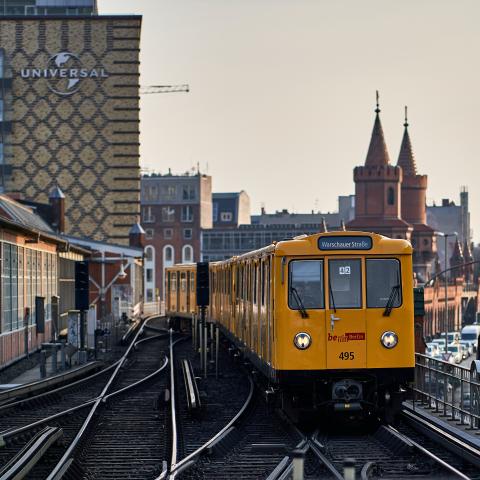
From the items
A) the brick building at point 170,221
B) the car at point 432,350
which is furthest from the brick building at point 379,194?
the car at point 432,350

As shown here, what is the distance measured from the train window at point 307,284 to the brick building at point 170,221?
131m

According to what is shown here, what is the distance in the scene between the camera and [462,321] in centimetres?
15450

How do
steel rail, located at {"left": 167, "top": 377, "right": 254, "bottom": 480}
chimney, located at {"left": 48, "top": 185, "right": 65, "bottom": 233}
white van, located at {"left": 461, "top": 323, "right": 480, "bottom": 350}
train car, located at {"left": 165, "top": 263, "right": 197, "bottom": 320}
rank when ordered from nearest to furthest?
steel rail, located at {"left": 167, "top": 377, "right": 254, "bottom": 480} → train car, located at {"left": 165, "top": 263, "right": 197, "bottom": 320} → chimney, located at {"left": 48, "top": 185, "right": 65, "bottom": 233} → white van, located at {"left": 461, "top": 323, "right": 480, "bottom": 350}

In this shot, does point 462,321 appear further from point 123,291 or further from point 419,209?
point 123,291

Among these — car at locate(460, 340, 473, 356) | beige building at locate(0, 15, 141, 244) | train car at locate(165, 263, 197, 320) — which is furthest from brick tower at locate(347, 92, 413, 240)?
train car at locate(165, 263, 197, 320)

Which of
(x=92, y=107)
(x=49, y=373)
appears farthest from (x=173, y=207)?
(x=49, y=373)

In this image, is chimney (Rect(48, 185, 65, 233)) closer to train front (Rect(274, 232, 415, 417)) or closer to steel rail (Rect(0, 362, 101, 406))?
steel rail (Rect(0, 362, 101, 406))

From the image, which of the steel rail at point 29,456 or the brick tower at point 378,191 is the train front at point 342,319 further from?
the brick tower at point 378,191

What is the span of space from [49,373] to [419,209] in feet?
388

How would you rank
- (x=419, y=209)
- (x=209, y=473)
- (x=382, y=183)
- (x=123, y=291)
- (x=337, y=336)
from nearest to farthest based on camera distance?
(x=209, y=473)
(x=337, y=336)
(x=123, y=291)
(x=382, y=183)
(x=419, y=209)

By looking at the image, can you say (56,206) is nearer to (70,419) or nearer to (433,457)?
(70,419)

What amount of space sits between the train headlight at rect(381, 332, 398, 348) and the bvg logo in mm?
322

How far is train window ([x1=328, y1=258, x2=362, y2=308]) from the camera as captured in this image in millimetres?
17828

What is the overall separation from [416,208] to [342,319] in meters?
131
